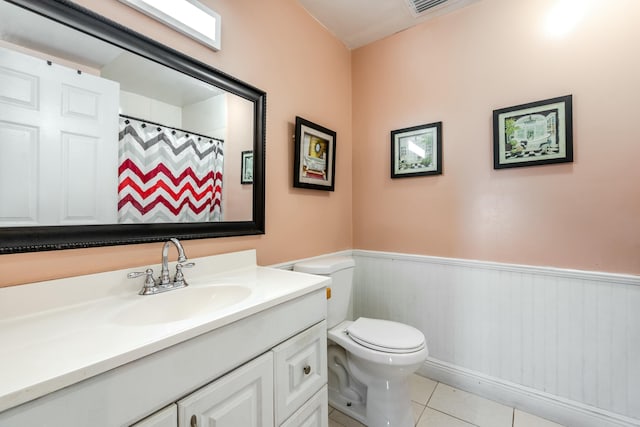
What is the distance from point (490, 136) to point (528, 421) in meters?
1.59

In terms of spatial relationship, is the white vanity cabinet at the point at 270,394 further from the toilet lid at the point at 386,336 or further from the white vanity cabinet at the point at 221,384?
the toilet lid at the point at 386,336

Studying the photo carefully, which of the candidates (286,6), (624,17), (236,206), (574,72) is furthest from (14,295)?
(624,17)

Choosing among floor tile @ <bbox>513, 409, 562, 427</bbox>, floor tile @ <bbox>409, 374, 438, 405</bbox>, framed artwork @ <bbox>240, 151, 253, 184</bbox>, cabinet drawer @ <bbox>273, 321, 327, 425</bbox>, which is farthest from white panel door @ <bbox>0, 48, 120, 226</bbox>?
floor tile @ <bbox>513, 409, 562, 427</bbox>

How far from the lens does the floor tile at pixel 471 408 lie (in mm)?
1490

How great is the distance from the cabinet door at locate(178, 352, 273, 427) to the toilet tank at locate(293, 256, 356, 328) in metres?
0.70

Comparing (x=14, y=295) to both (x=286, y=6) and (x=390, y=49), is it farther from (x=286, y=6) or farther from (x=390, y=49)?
(x=390, y=49)

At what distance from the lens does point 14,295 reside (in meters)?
0.79

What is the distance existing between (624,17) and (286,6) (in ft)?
5.73

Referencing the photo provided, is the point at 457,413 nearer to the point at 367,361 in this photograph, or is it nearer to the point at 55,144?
the point at 367,361

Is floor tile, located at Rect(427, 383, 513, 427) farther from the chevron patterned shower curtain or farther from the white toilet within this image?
the chevron patterned shower curtain

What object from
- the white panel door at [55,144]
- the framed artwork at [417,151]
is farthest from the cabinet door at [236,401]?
the framed artwork at [417,151]

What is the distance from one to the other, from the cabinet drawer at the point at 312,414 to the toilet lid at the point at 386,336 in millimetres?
334

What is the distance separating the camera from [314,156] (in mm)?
1876

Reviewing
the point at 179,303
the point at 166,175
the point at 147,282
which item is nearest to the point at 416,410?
the point at 179,303
